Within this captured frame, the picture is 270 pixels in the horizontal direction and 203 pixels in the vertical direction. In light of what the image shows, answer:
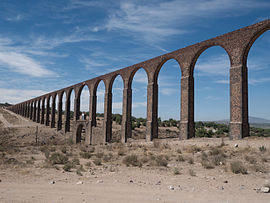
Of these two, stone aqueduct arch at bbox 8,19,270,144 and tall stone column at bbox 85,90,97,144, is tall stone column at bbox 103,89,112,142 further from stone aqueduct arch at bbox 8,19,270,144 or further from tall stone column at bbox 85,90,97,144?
tall stone column at bbox 85,90,97,144

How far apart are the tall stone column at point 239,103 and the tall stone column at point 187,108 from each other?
10.6ft

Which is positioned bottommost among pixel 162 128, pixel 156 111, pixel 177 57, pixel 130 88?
pixel 162 128

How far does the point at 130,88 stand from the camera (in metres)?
22.6

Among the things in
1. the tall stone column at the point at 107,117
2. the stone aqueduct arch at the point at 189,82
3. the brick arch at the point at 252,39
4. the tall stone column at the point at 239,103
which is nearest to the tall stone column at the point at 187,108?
the stone aqueduct arch at the point at 189,82

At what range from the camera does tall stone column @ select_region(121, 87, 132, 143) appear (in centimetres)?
2173

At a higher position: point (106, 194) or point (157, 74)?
point (157, 74)

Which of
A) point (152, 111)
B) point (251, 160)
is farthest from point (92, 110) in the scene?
point (251, 160)

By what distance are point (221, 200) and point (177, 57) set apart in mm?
A: 14168

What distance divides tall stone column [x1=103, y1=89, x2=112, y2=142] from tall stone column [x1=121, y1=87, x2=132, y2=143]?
2665mm

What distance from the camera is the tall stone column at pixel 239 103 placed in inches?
517

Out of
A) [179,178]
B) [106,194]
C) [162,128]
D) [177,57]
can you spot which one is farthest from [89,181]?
[162,128]

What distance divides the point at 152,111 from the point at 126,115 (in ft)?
11.8

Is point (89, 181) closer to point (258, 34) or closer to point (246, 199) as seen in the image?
point (246, 199)

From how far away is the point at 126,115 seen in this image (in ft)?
72.3
